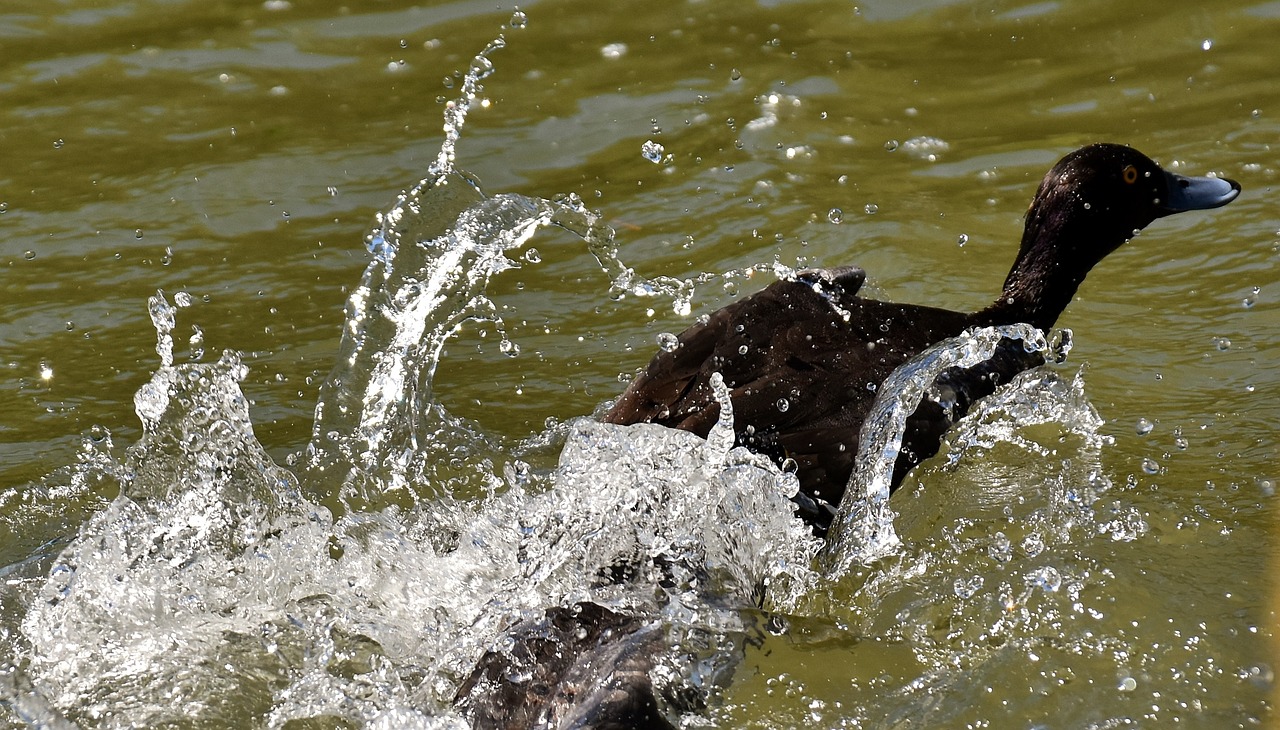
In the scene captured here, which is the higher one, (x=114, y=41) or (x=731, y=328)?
(x=114, y=41)

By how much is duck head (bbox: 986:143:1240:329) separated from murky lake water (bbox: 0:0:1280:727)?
338mm

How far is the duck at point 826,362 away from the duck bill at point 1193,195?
0.93 ft

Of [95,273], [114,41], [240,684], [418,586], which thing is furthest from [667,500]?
[114,41]

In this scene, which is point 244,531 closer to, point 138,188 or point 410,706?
point 410,706

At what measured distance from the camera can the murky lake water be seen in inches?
138

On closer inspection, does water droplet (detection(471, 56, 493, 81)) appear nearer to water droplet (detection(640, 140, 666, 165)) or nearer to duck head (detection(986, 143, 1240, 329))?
water droplet (detection(640, 140, 666, 165))

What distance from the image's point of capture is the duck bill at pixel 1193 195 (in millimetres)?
5426

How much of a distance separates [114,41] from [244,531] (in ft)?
14.1

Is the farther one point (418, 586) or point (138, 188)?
point (138, 188)

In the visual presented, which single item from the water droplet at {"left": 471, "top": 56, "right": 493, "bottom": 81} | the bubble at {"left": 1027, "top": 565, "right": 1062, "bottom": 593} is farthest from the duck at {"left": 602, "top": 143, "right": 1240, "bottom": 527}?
the water droplet at {"left": 471, "top": 56, "right": 493, "bottom": 81}

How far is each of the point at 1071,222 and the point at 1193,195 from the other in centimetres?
57

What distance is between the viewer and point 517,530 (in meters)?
3.98

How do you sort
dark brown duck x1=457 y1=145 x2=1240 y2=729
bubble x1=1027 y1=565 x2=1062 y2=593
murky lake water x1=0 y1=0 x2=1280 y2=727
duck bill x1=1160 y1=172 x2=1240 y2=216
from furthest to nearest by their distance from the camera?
duck bill x1=1160 y1=172 x2=1240 y2=216 → bubble x1=1027 y1=565 x2=1062 y2=593 → murky lake water x1=0 y1=0 x2=1280 y2=727 → dark brown duck x1=457 y1=145 x2=1240 y2=729

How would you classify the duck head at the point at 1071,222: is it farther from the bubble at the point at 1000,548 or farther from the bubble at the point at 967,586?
the bubble at the point at 967,586
